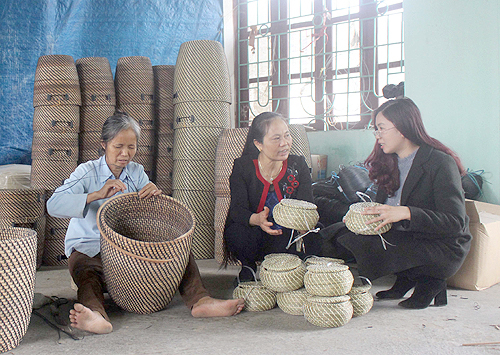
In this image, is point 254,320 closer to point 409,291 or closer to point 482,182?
point 409,291

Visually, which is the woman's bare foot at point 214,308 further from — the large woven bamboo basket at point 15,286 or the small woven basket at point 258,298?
the large woven bamboo basket at point 15,286

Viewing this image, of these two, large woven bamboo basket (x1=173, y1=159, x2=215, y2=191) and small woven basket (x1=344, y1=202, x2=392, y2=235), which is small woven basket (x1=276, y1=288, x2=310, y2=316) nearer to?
small woven basket (x1=344, y1=202, x2=392, y2=235)

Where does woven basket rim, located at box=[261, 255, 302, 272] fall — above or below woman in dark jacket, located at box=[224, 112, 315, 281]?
below

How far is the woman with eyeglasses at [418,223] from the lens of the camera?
6.31ft

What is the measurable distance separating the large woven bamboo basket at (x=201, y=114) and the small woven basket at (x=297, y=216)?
150 centimetres

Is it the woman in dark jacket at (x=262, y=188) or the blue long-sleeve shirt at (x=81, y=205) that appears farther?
the woman in dark jacket at (x=262, y=188)

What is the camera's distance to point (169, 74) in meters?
3.79

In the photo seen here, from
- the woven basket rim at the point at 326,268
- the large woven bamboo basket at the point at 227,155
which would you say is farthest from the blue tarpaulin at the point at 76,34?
the woven basket rim at the point at 326,268

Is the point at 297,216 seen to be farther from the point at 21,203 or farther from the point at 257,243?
the point at 21,203

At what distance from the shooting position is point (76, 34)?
12.7ft

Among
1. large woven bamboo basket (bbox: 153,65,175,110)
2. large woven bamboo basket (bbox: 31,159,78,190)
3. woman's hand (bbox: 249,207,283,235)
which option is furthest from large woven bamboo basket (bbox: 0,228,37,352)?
large woven bamboo basket (bbox: 153,65,175,110)

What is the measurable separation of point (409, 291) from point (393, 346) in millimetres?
787

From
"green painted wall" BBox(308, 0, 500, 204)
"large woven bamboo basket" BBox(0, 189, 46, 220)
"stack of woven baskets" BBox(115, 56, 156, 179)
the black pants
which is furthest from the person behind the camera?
"stack of woven baskets" BBox(115, 56, 156, 179)

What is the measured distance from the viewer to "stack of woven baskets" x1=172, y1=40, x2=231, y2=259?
11.1 feet
